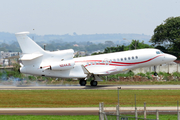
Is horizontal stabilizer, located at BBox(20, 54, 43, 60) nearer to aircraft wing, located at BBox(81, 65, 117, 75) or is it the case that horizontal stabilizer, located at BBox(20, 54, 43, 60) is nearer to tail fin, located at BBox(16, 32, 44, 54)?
tail fin, located at BBox(16, 32, 44, 54)

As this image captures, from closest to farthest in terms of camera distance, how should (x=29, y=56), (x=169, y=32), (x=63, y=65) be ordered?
(x=29, y=56)
(x=63, y=65)
(x=169, y=32)

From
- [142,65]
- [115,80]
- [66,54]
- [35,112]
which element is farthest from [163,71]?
[35,112]

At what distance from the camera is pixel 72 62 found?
45.8m

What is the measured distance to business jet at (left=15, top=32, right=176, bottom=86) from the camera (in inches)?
1775

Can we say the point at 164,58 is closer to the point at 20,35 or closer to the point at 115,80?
the point at 115,80

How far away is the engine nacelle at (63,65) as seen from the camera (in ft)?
148

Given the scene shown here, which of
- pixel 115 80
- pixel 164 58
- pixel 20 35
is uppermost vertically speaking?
pixel 20 35

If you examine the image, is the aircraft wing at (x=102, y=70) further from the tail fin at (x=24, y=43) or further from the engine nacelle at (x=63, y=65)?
the tail fin at (x=24, y=43)

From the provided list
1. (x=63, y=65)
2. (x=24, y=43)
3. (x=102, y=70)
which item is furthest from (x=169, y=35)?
(x=24, y=43)

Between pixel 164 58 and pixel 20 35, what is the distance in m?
21.9

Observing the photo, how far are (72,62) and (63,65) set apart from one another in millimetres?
1420

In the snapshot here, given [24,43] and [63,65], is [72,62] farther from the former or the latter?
[24,43]


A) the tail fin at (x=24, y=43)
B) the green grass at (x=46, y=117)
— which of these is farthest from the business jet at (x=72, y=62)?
the green grass at (x=46, y=117)

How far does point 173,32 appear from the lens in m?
91.6
